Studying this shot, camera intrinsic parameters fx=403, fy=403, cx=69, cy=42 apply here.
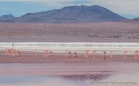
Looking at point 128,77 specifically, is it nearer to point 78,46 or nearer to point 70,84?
point 70,84

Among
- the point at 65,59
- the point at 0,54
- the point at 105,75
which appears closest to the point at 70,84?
the point at 105,75

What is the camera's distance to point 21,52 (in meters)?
23.6

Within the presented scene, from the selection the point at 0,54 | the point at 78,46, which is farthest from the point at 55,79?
the point at 78,46

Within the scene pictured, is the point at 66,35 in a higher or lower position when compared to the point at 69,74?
higher

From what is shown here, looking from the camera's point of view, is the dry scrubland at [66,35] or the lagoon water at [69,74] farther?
the dry scrubland at [66,35]

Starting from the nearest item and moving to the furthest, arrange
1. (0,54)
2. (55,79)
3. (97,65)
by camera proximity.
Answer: (55,79), (97,65), (0,54)

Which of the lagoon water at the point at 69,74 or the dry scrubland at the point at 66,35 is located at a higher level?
the dry scrubland at the point at 66,35

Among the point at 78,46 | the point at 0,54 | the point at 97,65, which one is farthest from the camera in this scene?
the point at 78,46

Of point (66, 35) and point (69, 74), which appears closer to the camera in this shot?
point (69, 74)

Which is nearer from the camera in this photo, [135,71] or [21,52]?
[135,71]

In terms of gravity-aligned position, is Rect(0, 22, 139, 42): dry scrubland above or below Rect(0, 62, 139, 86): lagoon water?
above

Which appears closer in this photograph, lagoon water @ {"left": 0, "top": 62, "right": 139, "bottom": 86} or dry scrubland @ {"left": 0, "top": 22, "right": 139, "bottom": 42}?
lagoon water @ {"left": 0, "top": 62, "right": 139, "bottom": 86}

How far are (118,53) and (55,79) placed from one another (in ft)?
31.4

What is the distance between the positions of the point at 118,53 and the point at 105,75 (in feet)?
26.5
